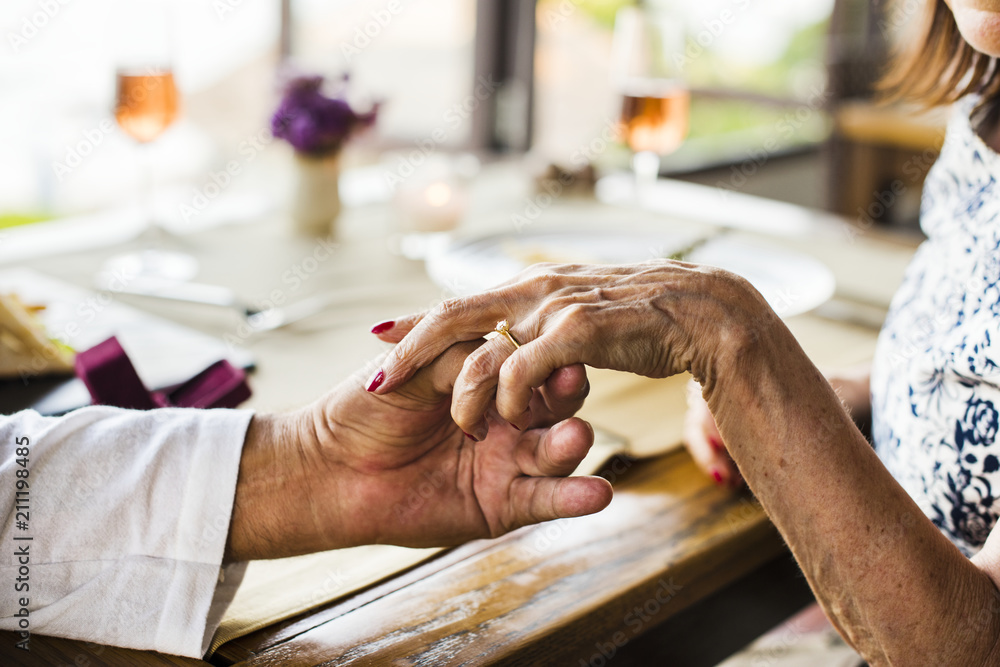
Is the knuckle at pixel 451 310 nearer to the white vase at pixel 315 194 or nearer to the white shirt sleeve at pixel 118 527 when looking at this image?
the white shirt sleeve at pixel 118 527

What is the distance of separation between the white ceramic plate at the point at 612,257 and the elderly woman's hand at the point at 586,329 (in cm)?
39

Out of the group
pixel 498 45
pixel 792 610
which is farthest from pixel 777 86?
pixel 792 610

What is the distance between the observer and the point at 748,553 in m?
0.79

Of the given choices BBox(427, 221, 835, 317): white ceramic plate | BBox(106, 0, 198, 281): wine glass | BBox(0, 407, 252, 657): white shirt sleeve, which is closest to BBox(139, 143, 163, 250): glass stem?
BBox(106, 0, 198, 281): wine glass

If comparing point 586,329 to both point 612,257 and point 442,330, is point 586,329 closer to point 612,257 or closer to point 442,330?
point 442,330

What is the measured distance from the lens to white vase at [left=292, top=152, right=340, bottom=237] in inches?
55.9

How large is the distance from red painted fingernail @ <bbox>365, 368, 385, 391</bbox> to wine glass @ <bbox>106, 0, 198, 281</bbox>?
0.69 meters

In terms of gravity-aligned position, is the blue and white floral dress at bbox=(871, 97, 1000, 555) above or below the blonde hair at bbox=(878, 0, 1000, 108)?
below

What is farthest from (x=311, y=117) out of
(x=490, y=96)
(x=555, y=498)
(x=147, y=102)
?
(x=490, y=96)

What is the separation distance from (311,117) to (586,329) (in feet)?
3.01

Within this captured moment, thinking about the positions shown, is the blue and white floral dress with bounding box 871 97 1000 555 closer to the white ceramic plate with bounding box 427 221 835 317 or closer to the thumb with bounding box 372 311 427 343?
the white ceramic plate with bounding box 427 221 835 317

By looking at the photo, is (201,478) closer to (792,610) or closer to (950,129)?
(792,610)

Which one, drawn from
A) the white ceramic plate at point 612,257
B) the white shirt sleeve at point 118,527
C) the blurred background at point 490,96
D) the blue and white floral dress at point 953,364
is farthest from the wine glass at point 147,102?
the blurred background at point 490,96

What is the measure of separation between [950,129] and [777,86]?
9.43ft
